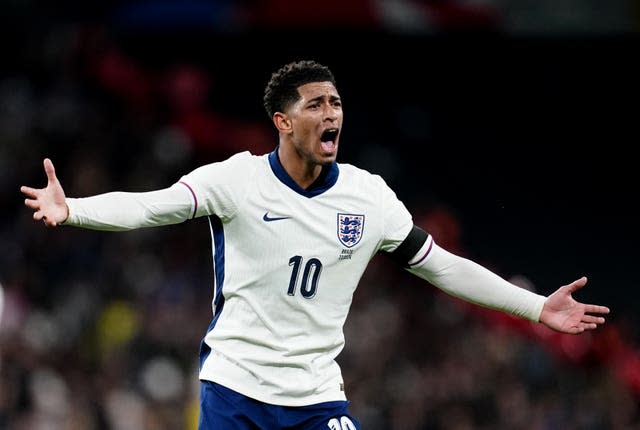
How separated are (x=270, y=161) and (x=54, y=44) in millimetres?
10119

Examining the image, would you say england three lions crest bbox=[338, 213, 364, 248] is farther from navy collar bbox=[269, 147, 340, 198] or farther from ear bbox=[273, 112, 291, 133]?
ear bbox=[273, 112, 291, 133]

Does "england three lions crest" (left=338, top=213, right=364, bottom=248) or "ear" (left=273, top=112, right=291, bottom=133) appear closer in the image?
"england three lions crest" (left=338, top=213, right=364, bottom=248)

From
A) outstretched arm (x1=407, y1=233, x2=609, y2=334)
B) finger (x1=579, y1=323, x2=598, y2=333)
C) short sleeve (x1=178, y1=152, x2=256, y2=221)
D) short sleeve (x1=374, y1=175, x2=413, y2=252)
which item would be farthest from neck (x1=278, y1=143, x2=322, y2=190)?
finger (x1=579, y1=323, x2=598, y2=333)

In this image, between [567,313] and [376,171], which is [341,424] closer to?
[567,313]

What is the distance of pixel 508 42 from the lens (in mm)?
15969

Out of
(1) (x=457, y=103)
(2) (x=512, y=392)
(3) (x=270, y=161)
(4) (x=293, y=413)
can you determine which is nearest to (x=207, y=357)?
(4) (x=293, y=413)

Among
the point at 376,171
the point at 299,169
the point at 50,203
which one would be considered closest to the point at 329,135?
the point at 299,169

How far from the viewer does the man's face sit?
5.13 metres

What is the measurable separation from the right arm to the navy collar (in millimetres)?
397

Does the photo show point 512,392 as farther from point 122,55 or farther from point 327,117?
point 122,55

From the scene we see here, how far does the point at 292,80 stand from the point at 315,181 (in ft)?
1.40

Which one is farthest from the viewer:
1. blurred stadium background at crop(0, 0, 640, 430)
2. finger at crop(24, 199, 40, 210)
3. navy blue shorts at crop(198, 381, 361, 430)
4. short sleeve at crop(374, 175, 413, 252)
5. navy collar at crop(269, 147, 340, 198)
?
blurred stadium background at crop(0, 0, 640, 430)

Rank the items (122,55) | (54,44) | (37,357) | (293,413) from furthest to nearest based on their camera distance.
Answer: (122,55)
(54,44)
(37,357)
(293,413)

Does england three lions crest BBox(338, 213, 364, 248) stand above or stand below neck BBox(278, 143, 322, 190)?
below
